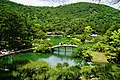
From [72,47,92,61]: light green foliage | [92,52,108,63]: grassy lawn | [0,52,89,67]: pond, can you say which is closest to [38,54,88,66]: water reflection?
[0,52,89,67]: pond

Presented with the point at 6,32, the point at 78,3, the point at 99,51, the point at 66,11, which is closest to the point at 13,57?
the point at 6,32

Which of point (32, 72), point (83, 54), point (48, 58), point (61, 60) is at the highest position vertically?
point (32, 72)

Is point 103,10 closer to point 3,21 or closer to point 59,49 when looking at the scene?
point 59,49

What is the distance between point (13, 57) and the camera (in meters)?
33.9

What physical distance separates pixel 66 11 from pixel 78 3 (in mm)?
18470

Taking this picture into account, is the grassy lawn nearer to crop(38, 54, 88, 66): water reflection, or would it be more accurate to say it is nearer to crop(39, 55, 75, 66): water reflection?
crop(38, 54, 88, 66): water reflection

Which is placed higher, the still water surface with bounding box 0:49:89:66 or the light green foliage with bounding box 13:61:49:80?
the light green foliage with bounding box 13:61:49:80

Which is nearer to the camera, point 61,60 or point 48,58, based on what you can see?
point 61,60

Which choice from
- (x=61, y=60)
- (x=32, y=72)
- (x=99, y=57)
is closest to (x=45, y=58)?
(x=61, y=60)

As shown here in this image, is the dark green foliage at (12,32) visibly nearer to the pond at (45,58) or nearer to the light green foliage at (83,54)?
the pond at (45,58)

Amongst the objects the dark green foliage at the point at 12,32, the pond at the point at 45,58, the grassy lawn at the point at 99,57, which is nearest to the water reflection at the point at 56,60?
the pond at the point at 45,58

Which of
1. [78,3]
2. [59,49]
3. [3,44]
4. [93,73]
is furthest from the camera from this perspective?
[78,3]

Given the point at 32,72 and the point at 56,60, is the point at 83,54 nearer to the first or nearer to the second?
the point at 56,60

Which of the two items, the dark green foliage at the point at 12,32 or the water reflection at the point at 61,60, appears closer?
the dark green foliage at the point at 12,32
